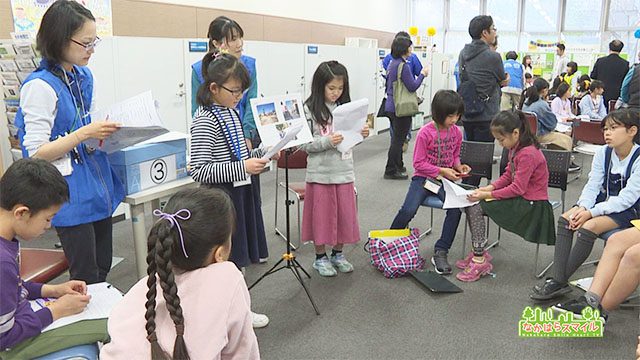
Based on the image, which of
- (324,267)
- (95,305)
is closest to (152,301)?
(95,305)

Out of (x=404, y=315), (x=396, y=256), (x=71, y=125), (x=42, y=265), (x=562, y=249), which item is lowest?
(x=404, y=315)

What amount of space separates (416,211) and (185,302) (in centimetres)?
221

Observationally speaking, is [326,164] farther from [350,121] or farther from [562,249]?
[562,249]

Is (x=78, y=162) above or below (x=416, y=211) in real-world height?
above

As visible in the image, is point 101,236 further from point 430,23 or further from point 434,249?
point 430,23

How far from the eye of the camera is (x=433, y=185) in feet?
9.82

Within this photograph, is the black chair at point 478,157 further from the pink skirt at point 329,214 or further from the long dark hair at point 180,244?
the long dark hair at point 180,244

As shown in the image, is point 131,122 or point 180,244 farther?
point 131,122

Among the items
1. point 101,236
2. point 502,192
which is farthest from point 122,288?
point 502,192

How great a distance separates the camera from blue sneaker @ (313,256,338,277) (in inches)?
117

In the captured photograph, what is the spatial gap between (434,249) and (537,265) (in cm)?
63

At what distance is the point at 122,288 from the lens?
111 inches

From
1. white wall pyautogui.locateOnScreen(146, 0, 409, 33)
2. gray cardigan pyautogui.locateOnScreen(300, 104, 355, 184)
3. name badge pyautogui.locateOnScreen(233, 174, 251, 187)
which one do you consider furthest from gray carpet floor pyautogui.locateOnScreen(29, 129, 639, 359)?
white wall pyautogui.locateOnScreen(146, 0, 409, 33)

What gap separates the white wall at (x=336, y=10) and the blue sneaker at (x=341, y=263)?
322 centimetres
